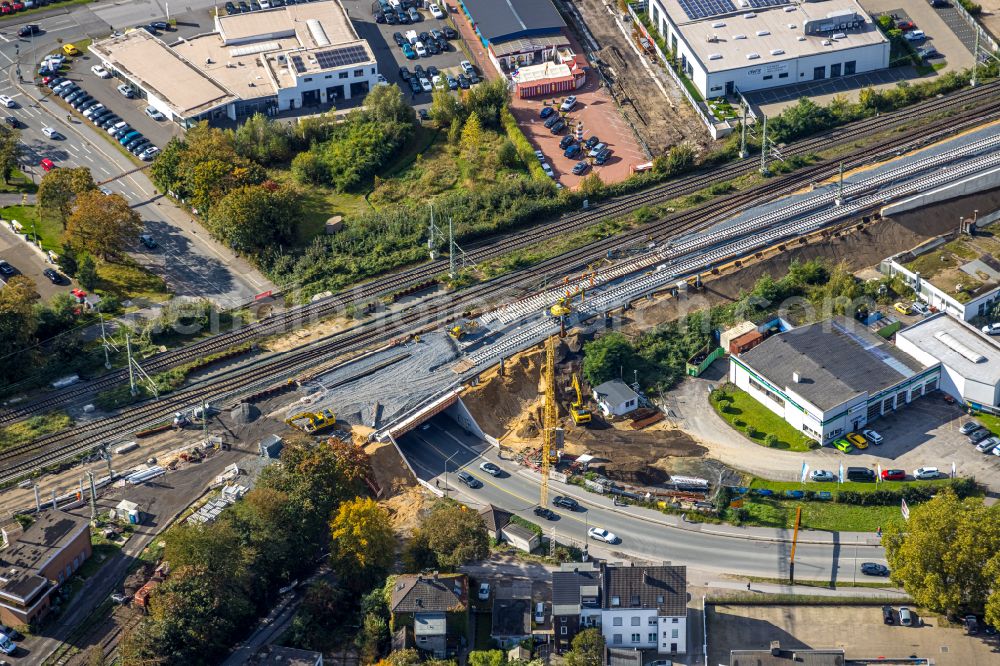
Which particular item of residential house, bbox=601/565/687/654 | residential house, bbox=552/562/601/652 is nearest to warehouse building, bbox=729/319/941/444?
residential house, bbox=601/565/687/654

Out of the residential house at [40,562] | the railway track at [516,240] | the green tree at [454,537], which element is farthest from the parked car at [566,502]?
the residential house at [40,562]


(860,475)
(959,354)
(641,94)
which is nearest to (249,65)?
(641,94)

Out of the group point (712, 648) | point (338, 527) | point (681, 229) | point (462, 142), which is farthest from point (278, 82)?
point (712, 648)

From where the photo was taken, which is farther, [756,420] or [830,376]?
[756,420]

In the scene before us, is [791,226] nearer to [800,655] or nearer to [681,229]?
[681,229]

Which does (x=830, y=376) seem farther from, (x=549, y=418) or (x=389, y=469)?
(x=389, y=469)
